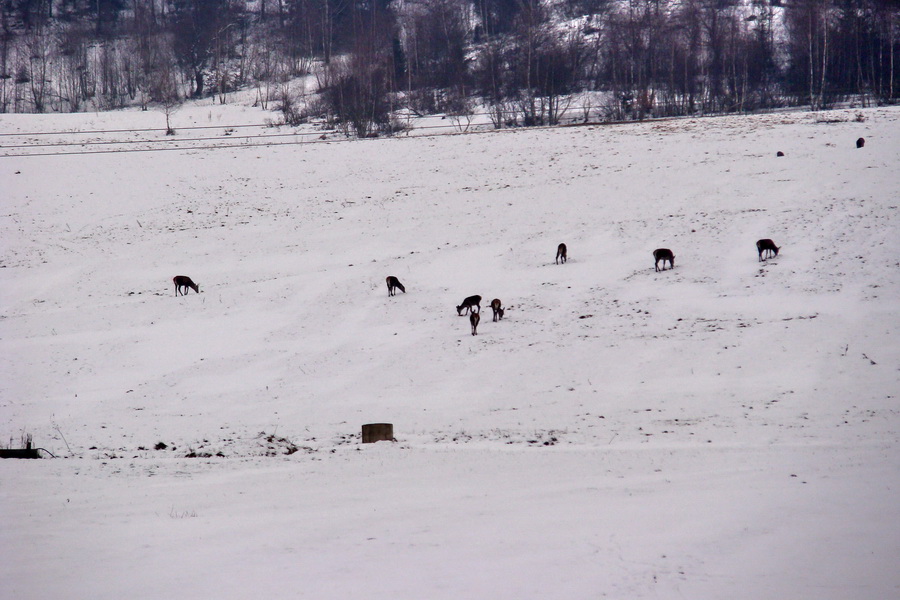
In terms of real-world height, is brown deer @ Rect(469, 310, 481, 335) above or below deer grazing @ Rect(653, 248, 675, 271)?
below

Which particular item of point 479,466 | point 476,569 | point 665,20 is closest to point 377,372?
point 479,466

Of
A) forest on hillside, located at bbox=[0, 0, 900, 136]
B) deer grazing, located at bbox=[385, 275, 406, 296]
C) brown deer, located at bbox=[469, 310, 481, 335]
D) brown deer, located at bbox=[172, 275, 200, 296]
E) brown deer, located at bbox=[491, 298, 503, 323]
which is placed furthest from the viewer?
forest on hillside, located at bbox=[0, 0, 900, 136]

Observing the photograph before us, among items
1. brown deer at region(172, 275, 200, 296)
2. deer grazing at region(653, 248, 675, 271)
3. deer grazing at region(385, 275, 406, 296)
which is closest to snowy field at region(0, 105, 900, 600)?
deer grazing at region(385, 275, 406, 296)

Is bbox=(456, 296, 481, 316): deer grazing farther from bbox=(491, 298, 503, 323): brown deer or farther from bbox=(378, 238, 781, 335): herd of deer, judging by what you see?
bbox=(491, 298, 503, 323): brown deer

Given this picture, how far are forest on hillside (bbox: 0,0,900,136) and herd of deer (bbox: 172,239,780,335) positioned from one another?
31667 millimetres

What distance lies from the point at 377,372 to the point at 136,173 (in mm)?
33223

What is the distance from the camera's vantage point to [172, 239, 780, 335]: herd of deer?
63.8 ft

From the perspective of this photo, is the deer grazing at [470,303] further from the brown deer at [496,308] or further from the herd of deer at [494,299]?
the brown deer at [496,308]

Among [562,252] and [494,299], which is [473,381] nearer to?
[494,299]

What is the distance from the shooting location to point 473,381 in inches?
597

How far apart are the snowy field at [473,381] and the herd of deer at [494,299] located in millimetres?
420

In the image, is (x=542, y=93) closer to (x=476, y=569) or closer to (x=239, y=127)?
(x=239, y=127)

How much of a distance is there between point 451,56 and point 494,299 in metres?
58.7

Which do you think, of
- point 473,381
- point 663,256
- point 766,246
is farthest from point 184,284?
point 766,246
